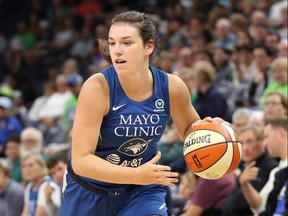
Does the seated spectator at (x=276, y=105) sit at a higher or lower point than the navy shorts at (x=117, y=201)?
higher

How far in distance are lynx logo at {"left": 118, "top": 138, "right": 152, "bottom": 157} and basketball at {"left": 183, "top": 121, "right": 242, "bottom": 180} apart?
29 cm

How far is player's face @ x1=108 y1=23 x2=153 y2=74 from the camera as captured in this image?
462 centimetres

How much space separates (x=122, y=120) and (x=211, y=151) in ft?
2.05

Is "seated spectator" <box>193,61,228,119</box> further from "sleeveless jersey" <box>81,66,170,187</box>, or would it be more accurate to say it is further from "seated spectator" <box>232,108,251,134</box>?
"sleeveless jersey" <box>81,66,170,187</box>

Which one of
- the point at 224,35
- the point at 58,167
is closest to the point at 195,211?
the point at 58,167

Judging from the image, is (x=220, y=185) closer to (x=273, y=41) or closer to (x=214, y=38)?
(x=273, y=41)

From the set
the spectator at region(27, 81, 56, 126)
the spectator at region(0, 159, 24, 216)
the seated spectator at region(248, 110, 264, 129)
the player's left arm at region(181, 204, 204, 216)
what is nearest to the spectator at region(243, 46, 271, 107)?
the seated spectator at region(248, 110, 264, 129)

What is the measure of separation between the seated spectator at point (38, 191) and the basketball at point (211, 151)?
306 centimetres

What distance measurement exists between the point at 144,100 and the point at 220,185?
102 inches

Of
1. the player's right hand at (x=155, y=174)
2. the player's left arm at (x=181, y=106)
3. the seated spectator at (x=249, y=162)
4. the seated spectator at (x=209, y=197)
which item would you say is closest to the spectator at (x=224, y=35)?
the seated spectator at (x=209, y=197)

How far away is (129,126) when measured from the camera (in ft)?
15.4

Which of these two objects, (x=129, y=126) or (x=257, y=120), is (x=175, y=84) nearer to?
(x=129, y=126)

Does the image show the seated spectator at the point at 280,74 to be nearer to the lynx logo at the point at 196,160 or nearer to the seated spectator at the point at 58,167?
the seated spectator at the point at 58,167

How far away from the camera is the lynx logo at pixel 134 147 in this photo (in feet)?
15.6
